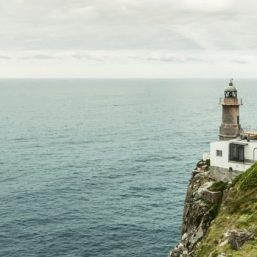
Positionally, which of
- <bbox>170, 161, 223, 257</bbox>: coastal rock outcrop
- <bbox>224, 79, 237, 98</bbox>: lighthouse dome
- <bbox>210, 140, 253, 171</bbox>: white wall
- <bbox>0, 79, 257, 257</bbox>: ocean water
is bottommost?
<bbox>0, 79, 257, 257</bbox>: ocean water

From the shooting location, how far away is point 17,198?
82.9 meters

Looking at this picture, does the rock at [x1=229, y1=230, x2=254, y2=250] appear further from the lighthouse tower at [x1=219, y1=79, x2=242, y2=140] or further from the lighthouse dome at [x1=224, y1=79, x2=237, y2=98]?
the lighthouse dome at [x1=224, y1=79, x2=237, y2=98]

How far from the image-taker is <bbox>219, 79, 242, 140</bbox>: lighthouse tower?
62.5 metres

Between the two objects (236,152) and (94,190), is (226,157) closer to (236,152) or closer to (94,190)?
(236,152)

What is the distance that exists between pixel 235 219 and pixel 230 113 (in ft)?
86.6

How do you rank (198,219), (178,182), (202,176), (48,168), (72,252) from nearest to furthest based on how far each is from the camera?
(198,219)
(202,176)
(72,252)
(178,182)
(48,168)

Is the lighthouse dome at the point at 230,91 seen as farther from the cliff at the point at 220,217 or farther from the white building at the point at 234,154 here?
the cliff at the point at 220,217

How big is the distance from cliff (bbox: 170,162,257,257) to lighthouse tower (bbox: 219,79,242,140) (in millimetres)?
9492

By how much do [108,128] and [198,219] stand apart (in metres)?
129

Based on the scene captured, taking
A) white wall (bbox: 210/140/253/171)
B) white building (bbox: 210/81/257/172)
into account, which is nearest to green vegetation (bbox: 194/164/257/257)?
white wall (bbox: 210/140/253/171)

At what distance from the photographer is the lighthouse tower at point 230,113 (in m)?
62.5

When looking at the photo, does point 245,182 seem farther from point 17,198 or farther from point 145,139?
point 145,139

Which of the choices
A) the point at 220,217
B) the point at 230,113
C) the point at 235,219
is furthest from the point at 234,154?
the point at 235,219

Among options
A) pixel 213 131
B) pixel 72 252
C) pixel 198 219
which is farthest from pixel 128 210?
pixel 213 131
